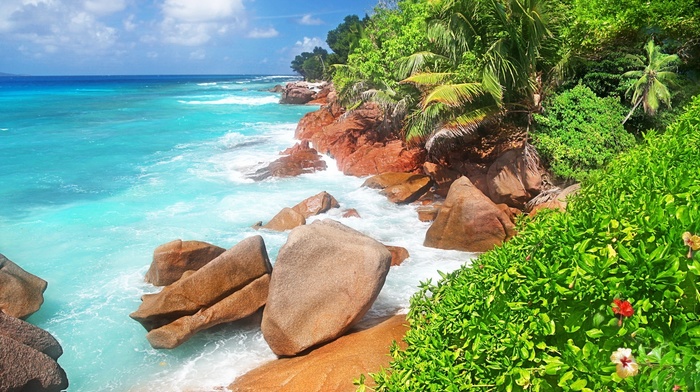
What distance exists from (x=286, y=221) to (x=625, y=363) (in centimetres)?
1028

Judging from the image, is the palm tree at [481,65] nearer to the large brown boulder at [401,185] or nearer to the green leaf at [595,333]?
the large brown boulder at [401,185]

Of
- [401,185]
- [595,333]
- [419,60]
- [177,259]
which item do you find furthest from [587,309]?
[419,60]

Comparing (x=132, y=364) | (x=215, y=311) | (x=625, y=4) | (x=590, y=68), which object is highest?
(x=625, y=4)

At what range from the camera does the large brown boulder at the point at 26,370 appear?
560cm

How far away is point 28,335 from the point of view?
6562mm

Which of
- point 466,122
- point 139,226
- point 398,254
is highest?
point 466,122

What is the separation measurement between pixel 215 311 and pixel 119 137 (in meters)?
25.4

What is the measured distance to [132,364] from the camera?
7.06 metres

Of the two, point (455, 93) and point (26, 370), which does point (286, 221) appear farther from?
point (26, 370)

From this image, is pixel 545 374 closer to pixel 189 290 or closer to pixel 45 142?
pixel 189 290

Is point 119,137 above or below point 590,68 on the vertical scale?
below

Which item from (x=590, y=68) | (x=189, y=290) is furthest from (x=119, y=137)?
(x=590, y=68)

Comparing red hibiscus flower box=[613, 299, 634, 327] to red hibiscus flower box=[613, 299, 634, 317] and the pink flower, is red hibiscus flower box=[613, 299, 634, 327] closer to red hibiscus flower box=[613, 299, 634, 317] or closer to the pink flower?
red hibiscus flower box=[613, 299, 634, 317]

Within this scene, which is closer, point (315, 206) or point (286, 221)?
point (286, 221)
